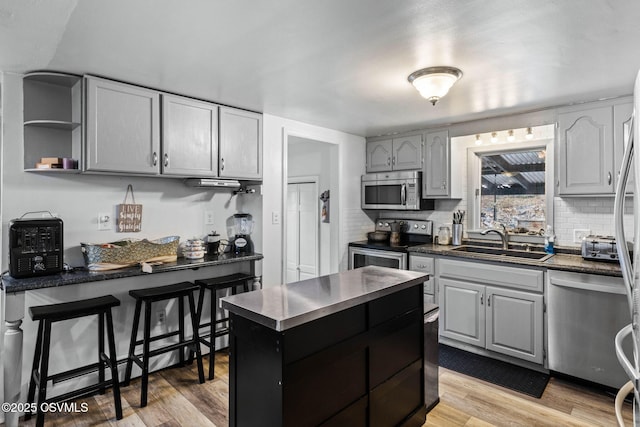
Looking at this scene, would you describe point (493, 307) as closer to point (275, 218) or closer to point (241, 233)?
point (275, 218)

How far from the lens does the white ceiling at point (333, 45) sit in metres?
1.67

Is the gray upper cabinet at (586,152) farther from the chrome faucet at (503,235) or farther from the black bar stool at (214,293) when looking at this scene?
the black bar stool at (214,293)

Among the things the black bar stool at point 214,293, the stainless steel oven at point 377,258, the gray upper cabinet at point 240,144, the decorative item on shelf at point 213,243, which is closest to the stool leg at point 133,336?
the black bar stool at point 214,293

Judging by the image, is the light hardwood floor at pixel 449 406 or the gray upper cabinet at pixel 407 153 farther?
the gray upper cabinet at pixel 407 153

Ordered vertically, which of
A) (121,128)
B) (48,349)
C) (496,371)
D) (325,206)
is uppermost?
(121,128)

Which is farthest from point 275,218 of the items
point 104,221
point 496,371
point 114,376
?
point 496,371

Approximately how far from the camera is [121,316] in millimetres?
2830

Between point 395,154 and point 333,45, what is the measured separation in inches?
99.8

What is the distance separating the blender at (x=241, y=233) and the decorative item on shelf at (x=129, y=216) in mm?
888

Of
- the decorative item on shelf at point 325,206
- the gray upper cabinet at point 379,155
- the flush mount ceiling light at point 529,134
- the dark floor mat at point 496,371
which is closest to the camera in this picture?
the dark floor mat at point 496,371

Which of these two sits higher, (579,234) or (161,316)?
(579,234)

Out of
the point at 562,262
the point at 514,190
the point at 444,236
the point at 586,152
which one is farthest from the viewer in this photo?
the point at 444,236

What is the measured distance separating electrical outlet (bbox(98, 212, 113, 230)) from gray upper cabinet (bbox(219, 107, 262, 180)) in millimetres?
951

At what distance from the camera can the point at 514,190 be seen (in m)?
3.86
